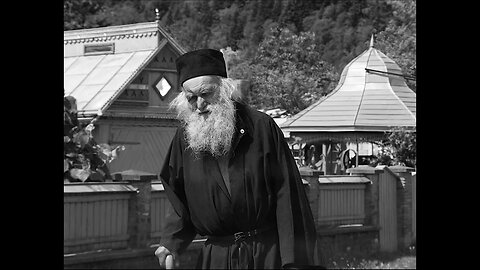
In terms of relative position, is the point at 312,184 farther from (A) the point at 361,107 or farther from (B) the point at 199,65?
(B) the point at 199,65

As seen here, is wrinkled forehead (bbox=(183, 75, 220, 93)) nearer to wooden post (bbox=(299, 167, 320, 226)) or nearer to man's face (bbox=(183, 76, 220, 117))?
man's face (bbox=(183, 76, 220, 117))

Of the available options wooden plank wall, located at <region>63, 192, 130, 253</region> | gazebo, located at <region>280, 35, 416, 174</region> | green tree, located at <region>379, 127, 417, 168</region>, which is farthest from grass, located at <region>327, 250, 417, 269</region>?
wooden plank wall, located at <region>63, 192, 130, 253</region>

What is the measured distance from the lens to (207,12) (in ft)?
10.2

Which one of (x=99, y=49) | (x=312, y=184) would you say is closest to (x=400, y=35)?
(x=312, y=184)

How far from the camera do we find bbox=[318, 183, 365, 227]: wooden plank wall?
3.85m

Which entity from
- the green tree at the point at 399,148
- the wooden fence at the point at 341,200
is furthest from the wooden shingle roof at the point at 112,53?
the wooden fence at the point at 341,200

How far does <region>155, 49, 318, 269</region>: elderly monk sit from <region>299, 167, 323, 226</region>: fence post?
376 millimetres

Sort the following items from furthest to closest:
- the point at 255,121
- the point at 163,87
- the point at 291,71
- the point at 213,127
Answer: the point at 291,71, the point at 163,87, the point at 255,121, the point at 213,127

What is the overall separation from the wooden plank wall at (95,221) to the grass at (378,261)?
1.01 m

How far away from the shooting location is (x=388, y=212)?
4102mm

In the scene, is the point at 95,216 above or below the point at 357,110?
below

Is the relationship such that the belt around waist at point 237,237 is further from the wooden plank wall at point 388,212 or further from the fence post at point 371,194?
the wooden plank wall at point 388,212

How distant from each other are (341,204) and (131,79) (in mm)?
1581
